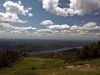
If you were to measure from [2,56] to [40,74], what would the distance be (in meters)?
82.3

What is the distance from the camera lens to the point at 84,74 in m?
42.2

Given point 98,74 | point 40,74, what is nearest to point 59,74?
point 40,74

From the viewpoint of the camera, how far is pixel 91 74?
41.6 meters

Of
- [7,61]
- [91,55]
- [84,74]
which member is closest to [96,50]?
[91,55]

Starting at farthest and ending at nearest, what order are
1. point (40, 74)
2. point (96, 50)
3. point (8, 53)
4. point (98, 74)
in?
point (8, 53) → point (96, 50) → point (40, 74) → point (98, 74)

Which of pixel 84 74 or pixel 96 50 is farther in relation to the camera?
pixel 96 50

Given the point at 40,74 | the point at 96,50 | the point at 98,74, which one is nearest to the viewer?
the point at 98,74

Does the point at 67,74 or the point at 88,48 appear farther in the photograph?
the point at 88,48

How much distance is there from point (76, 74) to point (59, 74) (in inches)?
156

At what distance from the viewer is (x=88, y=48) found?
4867 inches

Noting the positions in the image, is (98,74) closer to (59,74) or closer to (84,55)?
(59,74)

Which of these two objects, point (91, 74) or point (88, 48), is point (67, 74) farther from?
point (88, 48)

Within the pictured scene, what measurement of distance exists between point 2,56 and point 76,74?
88530mm

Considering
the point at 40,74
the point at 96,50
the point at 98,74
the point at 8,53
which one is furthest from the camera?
the point at 8,53
